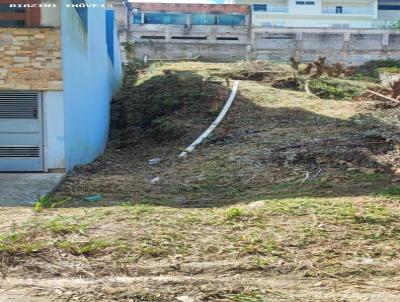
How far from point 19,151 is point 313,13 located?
3880 cm

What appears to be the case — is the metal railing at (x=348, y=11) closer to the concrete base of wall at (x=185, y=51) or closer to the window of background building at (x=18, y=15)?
the concrete base of wall at (x=185, y=51)

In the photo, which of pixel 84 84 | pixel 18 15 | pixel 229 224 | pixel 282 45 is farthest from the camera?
pixel 282 45

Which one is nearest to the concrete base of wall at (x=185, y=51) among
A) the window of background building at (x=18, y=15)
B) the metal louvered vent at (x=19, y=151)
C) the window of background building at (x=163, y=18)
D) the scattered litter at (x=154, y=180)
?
the window of background building at (x=163, y=18)

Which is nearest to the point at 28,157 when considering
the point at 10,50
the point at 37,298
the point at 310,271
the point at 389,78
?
the point at 10,50

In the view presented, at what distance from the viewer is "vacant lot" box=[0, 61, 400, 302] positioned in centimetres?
369

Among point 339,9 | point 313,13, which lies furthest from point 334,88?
point 339,9

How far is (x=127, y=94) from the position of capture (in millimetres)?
14477

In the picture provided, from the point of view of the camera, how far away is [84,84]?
9.48 meters

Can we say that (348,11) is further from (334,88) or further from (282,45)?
(334,88)

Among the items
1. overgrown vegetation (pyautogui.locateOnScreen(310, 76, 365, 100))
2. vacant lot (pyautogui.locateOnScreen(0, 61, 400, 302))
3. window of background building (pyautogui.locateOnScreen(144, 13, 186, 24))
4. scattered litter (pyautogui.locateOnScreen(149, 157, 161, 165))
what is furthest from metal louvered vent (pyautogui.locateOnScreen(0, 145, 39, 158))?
window of background building (pyautogui.locateOnScreen(144, 13, 186, 24))

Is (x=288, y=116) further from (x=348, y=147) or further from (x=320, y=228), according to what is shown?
(x=320, y=228)

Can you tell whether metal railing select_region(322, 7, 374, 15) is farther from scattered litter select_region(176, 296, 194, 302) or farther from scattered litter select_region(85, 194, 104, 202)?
scattered litter select_region(176, 296, 194, 302)

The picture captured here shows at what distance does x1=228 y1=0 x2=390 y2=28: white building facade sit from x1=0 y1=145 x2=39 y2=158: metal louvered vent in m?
36.1

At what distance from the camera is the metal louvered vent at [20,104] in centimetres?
780
